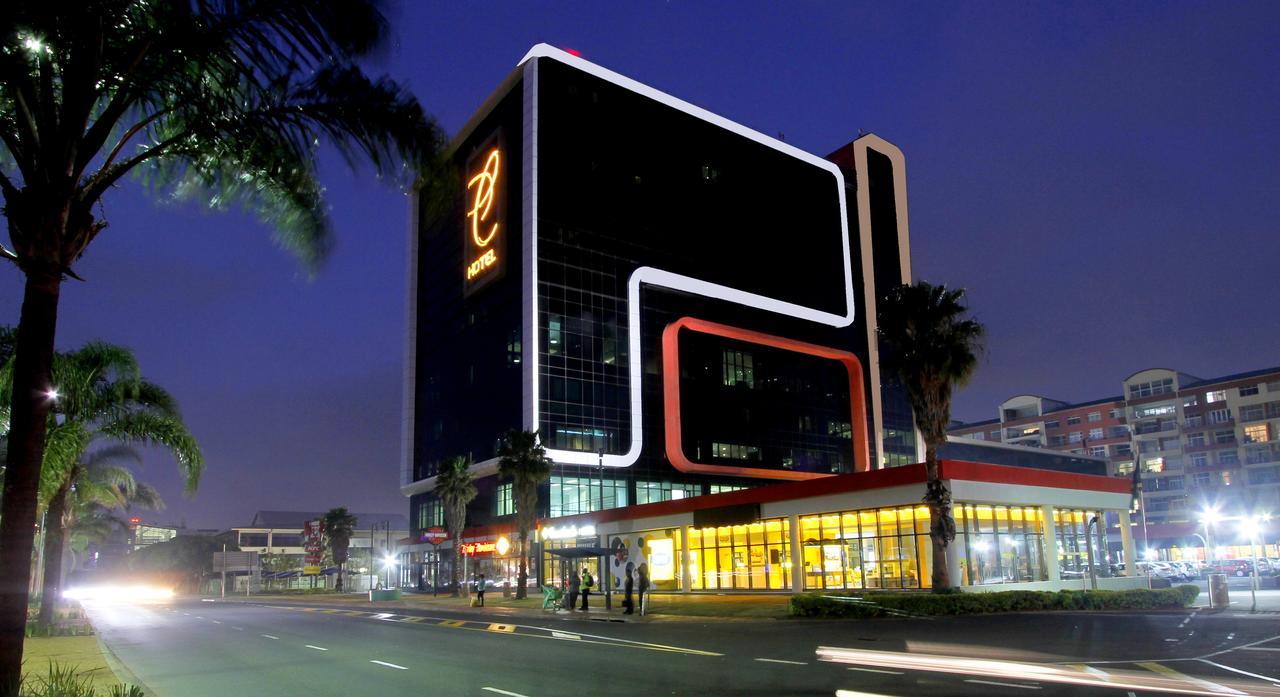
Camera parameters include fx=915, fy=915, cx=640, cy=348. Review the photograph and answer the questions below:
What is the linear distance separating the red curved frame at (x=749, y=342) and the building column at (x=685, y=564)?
25740 mm

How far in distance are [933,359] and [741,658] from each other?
19.5 metres

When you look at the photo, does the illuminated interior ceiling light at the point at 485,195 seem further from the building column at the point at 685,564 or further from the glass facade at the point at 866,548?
the glass facade at the point at 866,548

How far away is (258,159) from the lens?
42.7 ft

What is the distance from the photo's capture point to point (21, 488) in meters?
9.85

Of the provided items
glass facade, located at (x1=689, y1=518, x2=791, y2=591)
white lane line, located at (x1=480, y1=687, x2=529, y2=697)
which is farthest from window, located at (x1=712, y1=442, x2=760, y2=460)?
white lane line, located at (x1=480, y1=687, x2=529, y2=697)

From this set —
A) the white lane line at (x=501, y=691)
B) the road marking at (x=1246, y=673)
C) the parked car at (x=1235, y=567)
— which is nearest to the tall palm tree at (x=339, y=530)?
the parked car at (x=1235, y=567)

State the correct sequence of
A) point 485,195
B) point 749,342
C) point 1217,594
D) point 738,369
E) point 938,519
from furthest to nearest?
1. point 749,342
2. point 738,369
3. point 485,195
4. point 938,519
5. point 1217,594

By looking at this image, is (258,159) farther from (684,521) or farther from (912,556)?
(684,521)

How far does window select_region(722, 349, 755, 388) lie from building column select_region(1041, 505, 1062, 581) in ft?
148

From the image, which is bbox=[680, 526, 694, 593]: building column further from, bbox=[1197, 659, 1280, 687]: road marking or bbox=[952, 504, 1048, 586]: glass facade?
bbox=[1197, 659, 1280, 687]: road marking

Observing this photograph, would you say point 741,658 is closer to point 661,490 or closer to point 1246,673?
point 1246,673

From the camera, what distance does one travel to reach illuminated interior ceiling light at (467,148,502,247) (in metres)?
80.6

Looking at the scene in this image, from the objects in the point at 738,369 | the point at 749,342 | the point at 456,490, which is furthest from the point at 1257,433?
the point at 456,490

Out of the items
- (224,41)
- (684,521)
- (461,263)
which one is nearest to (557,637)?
(224,41)
